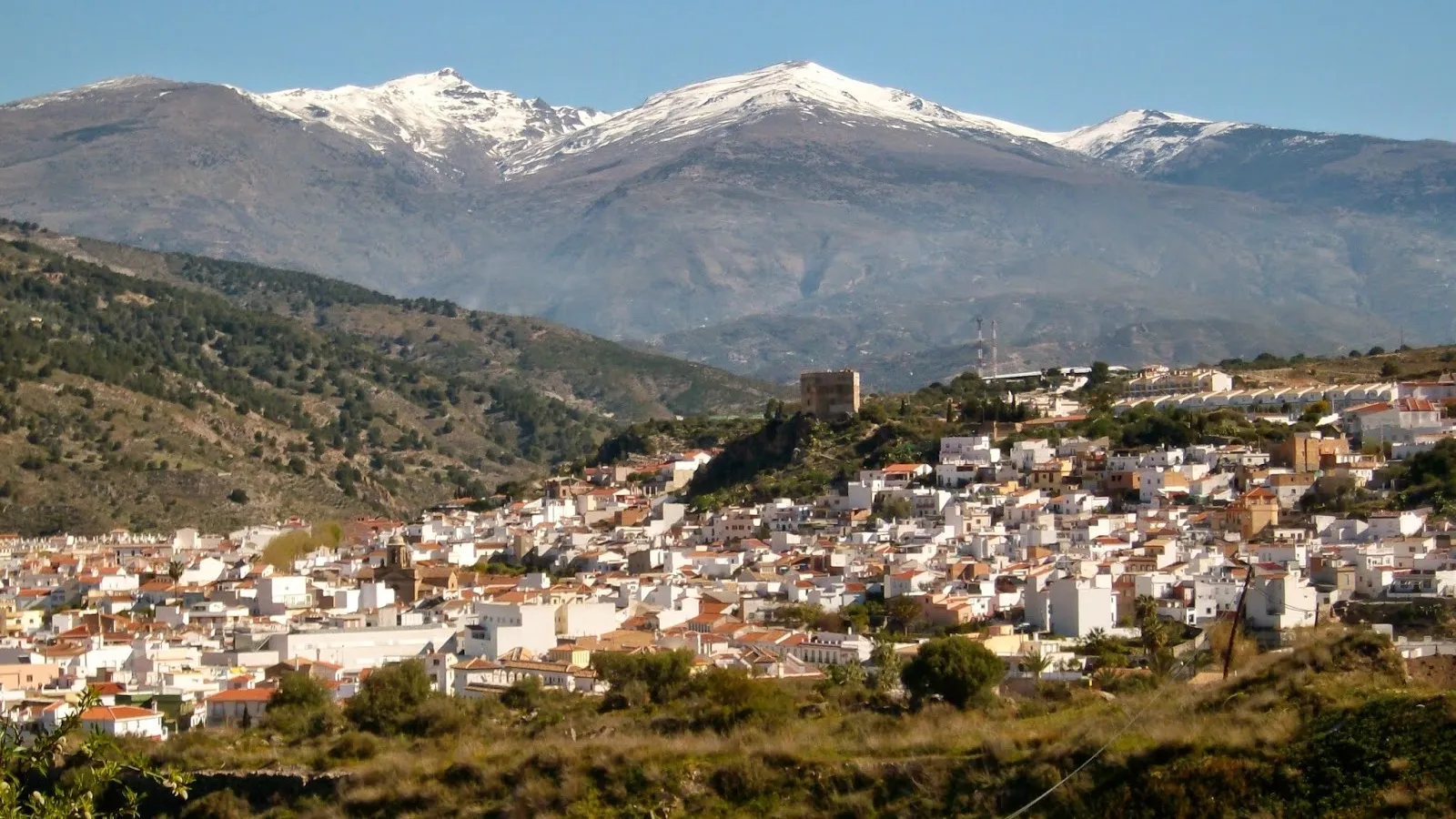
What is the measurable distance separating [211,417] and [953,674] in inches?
2970

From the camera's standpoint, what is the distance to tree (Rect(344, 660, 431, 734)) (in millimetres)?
28859

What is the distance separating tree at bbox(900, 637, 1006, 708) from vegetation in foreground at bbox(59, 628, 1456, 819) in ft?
0.49

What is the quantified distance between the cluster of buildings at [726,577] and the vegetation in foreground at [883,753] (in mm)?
3428

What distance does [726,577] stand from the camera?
166ft

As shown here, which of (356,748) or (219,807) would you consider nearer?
(219,807)

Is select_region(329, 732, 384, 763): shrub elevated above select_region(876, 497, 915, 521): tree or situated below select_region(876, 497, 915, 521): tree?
below

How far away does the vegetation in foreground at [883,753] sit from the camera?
16.7 metres

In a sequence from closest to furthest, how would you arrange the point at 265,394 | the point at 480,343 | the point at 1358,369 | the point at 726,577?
1. the point at 726,577
2. the point at 1358,369
3. the point at 265,394
4. the point at 480,343

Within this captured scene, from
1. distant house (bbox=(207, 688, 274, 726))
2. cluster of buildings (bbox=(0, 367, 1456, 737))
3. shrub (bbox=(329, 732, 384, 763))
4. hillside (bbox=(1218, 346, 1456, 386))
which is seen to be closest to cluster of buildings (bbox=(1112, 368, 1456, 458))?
cluster of buildings (bbox=(0, 367, 1456, 737))

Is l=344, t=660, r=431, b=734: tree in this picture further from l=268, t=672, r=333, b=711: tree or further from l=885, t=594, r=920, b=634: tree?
l=885, t=594, r=920, b=634: tree

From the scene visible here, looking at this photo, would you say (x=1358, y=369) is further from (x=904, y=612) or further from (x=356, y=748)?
(x=356, y=748)

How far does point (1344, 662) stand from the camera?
19.2m

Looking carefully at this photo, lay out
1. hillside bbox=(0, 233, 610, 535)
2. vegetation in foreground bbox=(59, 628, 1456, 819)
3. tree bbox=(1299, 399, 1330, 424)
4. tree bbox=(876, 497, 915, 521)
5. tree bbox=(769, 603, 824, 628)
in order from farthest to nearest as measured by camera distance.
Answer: hillside bbox=(0, 233, 610, 535)
tree bbox=(1299, 399, 1330, 424)
tree bbox=(876, 497, 915, 521)
tree bbox=(769, 603, 824, 628)
vegetation in foreground bbox=(59, 628, 1456, 819)

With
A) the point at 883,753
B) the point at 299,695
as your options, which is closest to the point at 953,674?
the point at 883,753
